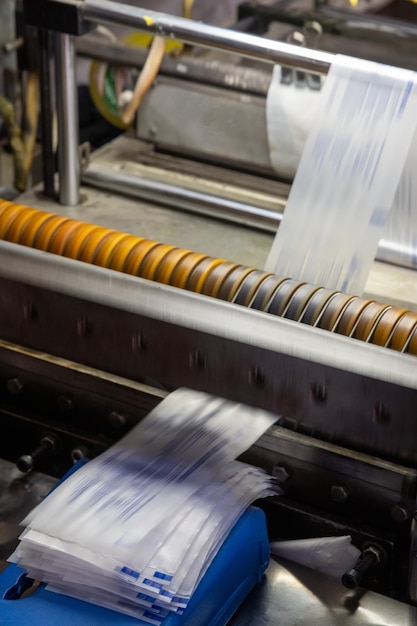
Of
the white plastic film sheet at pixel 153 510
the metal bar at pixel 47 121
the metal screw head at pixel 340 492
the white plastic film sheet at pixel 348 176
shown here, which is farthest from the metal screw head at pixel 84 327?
the metal bar at pixel 47 121

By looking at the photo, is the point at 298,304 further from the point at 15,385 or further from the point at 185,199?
the point at 185,199

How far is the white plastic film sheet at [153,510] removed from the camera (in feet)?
3.70

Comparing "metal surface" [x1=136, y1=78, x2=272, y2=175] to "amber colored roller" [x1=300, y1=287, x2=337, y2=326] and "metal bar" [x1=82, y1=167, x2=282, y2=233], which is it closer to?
"metal bar" [x1=82, y1=167, x2=282, y2=233]

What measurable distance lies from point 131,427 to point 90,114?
191 centimetres

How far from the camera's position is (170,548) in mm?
1150

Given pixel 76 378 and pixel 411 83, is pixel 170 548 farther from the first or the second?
pixel 411 83

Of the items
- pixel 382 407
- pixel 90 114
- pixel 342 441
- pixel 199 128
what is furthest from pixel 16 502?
pixel 90 114

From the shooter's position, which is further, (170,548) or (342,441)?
(342,441)

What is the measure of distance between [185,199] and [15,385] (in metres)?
0.89

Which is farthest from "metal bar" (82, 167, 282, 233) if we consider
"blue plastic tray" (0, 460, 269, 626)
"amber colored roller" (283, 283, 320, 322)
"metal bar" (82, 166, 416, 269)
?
"blue plastic tray" (0, 460, 269, 626)

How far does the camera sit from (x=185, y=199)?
224 cm

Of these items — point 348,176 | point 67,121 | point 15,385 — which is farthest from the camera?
point 67,121

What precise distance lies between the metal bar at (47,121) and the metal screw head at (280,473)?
118cm

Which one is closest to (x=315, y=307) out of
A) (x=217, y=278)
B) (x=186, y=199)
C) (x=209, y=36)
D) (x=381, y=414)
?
(x=217, y=278)
